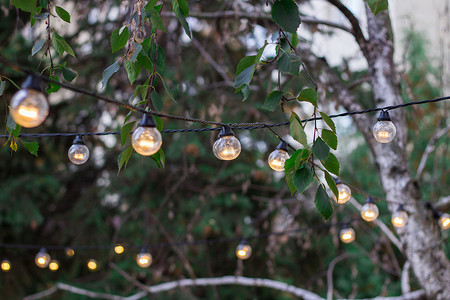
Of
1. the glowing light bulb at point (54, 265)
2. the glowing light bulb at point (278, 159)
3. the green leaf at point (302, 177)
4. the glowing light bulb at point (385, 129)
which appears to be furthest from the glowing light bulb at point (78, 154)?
the glowing light bulb at point (54, 265)

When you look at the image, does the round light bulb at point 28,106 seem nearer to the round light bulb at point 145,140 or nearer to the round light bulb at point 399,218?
the round light bulb at point 145,140

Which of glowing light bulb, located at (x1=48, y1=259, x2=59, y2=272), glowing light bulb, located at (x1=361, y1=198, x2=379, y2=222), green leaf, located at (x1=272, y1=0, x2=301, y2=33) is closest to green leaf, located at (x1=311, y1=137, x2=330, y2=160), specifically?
green leaf, located at (x1=272, y1=0, x2=301, y2=33)

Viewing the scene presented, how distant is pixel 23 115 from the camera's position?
3.27 feet

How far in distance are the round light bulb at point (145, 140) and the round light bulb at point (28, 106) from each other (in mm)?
265

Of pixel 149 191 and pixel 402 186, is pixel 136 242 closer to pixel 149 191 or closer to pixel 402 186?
pixel 149 191

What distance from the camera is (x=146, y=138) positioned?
121 centimetres

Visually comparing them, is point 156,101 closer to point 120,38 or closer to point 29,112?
point 120,38

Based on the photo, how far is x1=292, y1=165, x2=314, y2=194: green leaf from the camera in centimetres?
118

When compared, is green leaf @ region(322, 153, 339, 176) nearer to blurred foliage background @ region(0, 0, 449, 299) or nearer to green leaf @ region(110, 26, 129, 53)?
green leaf @ region(110, 26, 129, 53)

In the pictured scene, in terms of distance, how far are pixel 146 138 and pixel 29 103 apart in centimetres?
33

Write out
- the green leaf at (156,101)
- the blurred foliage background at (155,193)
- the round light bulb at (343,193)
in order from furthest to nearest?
1. the blurred foliage background at (155,193)
2. the round light bulb at (343,193)
3. the green leaf at (156,101)

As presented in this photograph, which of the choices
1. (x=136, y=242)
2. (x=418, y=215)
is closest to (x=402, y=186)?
(x=418, y=215)

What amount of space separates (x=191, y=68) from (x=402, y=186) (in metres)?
2.82

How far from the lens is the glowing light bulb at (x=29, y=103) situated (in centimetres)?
98
